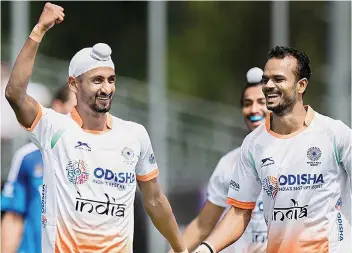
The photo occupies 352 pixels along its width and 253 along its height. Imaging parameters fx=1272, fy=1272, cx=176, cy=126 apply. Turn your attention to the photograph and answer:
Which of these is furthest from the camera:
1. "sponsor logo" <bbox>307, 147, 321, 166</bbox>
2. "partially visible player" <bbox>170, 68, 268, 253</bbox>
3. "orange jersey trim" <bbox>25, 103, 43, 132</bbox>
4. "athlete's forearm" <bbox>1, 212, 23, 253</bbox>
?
"partially visible player" <bbox>170, 68, 268, 253</bbox>

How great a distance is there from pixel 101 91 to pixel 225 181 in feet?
5.92

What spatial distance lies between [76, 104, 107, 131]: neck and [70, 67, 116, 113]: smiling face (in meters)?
0.03

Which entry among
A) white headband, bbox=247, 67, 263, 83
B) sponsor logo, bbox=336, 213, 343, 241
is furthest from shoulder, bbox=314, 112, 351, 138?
white headband, bbox=247, 67, 263, 83

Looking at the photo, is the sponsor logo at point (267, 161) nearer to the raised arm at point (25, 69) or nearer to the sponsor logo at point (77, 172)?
the sponsor logo at point (77, 172)

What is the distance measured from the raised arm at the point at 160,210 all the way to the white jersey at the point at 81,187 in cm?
30

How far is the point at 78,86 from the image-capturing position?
8.12 metres

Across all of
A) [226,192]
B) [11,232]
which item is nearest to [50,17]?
[11,232]

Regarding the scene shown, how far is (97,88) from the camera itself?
8.00 metres

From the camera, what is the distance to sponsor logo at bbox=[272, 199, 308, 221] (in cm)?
796

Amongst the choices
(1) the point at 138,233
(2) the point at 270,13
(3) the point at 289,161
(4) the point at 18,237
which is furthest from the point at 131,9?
(3) the point at 289,161

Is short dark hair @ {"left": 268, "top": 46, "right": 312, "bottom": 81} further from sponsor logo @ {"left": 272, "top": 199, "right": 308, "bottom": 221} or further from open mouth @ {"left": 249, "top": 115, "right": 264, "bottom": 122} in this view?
open mouth @ {"left": 249, "top": 115, "right": 264, "bottom": 122}

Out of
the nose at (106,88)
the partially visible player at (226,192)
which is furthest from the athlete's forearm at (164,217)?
the partially visible player at (226,192)

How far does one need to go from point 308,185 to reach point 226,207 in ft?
5.40

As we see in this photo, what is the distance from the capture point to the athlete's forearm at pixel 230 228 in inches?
325
